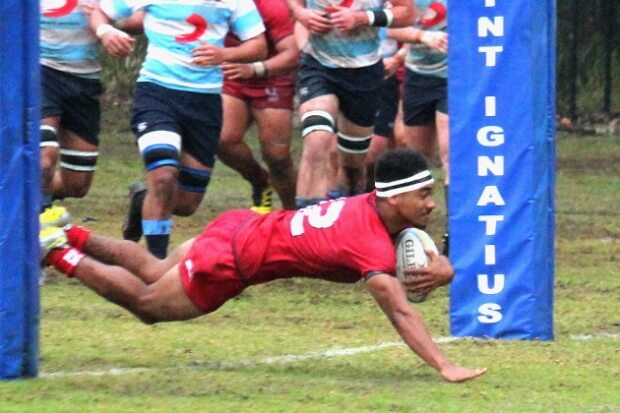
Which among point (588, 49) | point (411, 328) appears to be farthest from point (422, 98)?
point (588, 49)

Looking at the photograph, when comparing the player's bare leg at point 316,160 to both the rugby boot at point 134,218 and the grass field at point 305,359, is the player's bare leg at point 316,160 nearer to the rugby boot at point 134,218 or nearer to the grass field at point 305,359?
the grass field at point 305,359

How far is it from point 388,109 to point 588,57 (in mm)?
10585

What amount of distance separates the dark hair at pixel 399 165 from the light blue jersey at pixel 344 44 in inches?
135

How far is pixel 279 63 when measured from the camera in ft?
36.9

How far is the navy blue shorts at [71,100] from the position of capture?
10781mm

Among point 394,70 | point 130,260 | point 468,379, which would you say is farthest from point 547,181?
point 394,70

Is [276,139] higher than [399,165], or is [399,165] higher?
[399,165]

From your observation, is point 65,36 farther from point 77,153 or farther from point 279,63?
point 279,63

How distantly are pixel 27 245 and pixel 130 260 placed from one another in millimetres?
1183

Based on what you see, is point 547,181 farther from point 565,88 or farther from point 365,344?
point 565,88

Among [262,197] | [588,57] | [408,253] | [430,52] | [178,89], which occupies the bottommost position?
[588,57]

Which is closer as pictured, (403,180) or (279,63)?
(403,180)

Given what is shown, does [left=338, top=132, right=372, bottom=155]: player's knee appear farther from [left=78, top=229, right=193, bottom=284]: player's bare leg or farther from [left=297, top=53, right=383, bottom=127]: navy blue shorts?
[left=78, top=229, right=193, bottom=284]: player's bare leg

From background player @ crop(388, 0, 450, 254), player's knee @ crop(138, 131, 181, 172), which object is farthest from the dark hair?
background player @ crop(388, 0, 450, 254)
